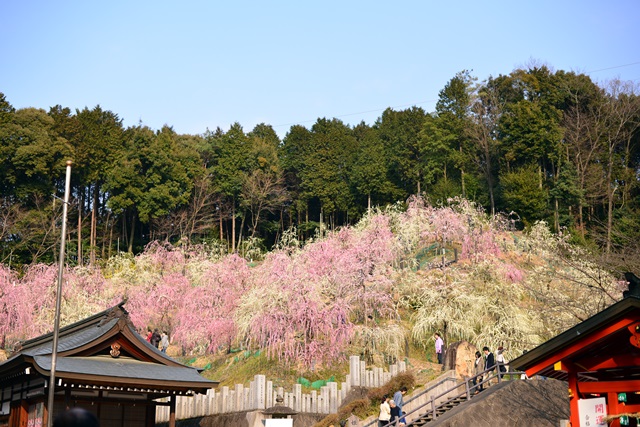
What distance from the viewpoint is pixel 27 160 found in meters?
54.5

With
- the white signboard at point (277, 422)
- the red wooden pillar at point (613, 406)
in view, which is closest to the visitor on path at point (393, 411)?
the white signboard at point (277, 422)

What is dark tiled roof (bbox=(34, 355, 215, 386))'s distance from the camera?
62.3 feet

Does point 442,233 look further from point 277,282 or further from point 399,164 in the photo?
point 399,164

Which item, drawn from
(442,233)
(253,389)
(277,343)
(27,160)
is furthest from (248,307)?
(27,160)

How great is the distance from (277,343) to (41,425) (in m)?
10.8

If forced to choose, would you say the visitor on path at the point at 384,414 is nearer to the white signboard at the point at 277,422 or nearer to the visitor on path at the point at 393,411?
the visitor on path at the point at 393,411

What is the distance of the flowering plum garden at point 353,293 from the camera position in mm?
28766

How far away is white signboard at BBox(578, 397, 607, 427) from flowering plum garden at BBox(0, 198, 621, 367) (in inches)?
410

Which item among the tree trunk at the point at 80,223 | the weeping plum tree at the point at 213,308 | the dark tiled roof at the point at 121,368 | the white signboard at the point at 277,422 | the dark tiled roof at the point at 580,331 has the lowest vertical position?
the white signboard at the point at 277,422

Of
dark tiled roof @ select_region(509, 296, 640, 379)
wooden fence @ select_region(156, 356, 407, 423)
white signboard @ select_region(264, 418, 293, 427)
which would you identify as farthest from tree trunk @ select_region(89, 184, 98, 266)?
dark tiled roof @ select_region(509, 296, 640, 379)

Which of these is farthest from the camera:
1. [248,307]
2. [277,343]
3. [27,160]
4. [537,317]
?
[27,160]

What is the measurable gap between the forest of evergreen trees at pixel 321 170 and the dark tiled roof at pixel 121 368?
103 feet

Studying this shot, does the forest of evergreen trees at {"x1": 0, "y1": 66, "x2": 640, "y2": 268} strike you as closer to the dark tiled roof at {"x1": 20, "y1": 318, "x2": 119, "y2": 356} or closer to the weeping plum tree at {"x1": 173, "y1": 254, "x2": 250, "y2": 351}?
the weeping plum tree at {"x1": 173, "y1": 254, "x2": 250, "y2": 351}

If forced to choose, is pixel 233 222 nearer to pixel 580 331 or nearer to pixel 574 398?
pixel 574 398
